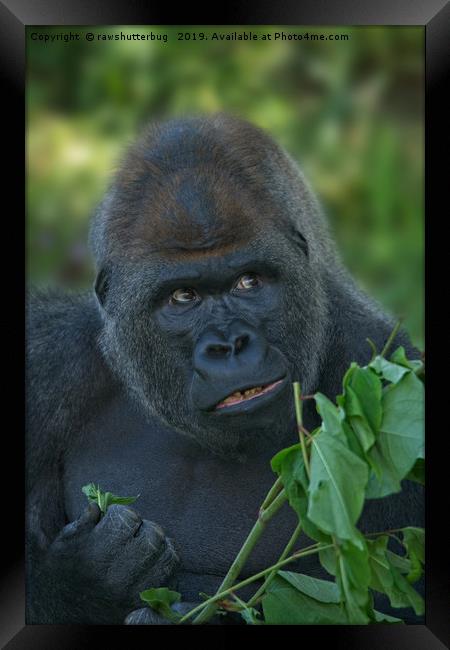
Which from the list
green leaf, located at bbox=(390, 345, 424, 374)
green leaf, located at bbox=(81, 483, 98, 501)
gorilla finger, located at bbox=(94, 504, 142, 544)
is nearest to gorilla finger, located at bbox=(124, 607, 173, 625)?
gorilla finger, located at bbox=(94, 504, 142, 544)

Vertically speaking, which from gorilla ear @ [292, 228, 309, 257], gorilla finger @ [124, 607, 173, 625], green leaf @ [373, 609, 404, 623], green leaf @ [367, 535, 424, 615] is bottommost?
gorilla finger @ [124, 607, 173, 625]

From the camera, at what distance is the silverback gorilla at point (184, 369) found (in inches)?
158

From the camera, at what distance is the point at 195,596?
4.35 meters

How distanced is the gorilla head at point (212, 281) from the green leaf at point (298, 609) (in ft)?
1.98

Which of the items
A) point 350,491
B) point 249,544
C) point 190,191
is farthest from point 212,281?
point 350,491

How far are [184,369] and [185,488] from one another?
69 cm

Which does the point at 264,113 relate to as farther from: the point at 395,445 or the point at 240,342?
the point at 395,445

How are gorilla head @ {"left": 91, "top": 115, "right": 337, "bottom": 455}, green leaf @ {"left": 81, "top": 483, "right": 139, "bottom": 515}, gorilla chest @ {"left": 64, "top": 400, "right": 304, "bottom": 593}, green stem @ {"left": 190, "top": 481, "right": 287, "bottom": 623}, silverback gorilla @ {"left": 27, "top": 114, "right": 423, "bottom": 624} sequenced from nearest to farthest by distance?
green stem @ {"left": 190, "top": 481, "right": 287, "bottom": 623}
gorilla head @ {"left": 91, "top": 115, "right": 337, "bottom": 455}
silverback gorilla @ {"left": 27, "top": 114, "right": 423, "bottom": 624}
green leaf @ {"left": 81, "top": 483, "right": 139, "bottom": 515}
gorilla chest @ {"left": 64, "top": 400, "right": 304, "bottom": 593}

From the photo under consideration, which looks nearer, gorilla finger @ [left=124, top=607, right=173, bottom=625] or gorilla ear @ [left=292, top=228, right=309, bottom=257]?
gorilla finger @ [left=124, top=607, right=173, bottom=625]

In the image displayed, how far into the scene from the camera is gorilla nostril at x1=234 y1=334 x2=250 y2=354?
3777 millimetres

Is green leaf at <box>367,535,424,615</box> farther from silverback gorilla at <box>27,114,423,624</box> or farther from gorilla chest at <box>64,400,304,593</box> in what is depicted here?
gorilla chest at <box>64,400,304,593</box>

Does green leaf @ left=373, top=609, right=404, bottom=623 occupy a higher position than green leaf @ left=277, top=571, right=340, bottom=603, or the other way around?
green leaf @ left=277, top=571, right=340, bottom=603

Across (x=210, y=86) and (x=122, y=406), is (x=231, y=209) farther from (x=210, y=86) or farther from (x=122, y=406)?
(x=122, y=406)

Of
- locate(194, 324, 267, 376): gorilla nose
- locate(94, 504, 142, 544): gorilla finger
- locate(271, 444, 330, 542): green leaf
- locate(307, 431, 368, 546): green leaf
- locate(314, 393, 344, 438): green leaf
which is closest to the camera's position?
locate(307, 431, 368, 546): green leaf
